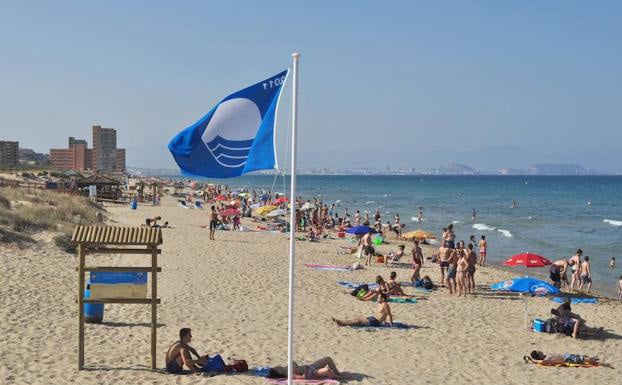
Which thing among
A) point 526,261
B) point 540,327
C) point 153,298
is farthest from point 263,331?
point 526,261

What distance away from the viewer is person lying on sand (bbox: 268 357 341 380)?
8312 mm

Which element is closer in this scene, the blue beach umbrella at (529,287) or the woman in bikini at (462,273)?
the blue beach umbrella at (529,287)

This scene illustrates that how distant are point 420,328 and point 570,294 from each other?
22.2 ft

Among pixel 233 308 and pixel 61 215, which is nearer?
pixel 233 308

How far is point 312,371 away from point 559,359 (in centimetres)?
415

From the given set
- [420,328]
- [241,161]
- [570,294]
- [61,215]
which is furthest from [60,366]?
[61,215]

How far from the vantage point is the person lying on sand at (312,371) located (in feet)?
27.3

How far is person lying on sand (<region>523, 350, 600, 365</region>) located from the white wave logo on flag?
5.92 m

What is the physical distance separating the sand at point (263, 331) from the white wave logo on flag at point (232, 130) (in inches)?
118

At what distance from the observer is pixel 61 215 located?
22.6 metres

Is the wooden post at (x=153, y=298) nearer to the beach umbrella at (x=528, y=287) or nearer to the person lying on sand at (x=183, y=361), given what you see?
the person lying on sand at (x=183, y=361)

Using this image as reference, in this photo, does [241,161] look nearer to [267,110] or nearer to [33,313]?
[267,110]

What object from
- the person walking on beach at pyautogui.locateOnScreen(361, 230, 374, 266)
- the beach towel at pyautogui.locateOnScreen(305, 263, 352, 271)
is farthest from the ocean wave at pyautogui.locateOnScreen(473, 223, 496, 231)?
the beach towel at pyautogui.locateOnScreen(305, 263, 352, 271)

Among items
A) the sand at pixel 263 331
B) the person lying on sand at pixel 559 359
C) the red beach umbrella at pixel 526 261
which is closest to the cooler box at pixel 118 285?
the sand at pixel 263 331
